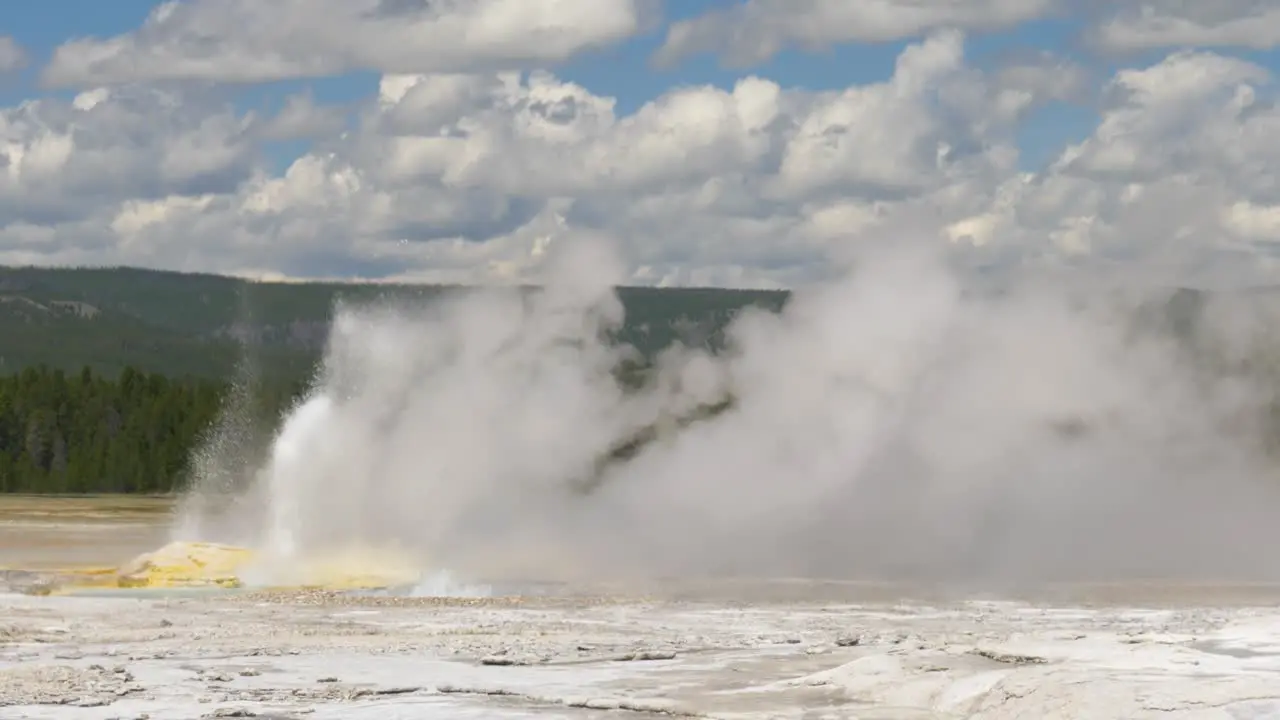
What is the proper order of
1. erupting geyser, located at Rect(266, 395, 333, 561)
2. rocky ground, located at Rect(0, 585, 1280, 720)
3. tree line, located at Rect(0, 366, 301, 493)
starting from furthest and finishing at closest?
tree line, located at Rect(0, 366, 301, 493), erupting geyser, located at Rect(266, 395, 333, 561), rocky ground, located at Rect(0, 585, 1280, 720)

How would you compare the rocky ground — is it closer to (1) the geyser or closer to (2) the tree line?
(1) the geyser

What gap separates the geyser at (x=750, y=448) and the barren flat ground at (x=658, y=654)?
4027mm

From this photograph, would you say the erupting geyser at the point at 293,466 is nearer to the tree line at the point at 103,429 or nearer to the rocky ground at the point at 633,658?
the rocky ground at the point at 633,658

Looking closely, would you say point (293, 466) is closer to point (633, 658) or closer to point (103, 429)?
point (633, 658)

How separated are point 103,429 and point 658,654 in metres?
81.1

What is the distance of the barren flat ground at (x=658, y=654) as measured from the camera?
18484 millimetres

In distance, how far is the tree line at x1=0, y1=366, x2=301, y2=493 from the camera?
295 feet

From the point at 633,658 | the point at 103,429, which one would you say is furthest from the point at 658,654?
the point at 103,429

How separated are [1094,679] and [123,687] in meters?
9.78

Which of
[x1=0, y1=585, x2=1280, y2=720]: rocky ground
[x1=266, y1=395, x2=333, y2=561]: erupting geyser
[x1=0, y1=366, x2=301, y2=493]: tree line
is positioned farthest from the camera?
[x1=0, y1=366, x2=301, y2=493]: tree line

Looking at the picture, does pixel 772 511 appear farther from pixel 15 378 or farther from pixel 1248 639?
pixel 15 378

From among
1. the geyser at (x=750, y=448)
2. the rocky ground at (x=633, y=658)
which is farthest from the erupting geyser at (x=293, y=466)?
the rocky ground at (x=633, y=658)

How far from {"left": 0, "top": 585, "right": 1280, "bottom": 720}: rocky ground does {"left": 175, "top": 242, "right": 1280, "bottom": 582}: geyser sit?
231 inches

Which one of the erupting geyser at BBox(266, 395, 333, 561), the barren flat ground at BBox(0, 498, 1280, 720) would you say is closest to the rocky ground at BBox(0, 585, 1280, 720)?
the barren flat ground at BBox(0, 498, 1280, 720)
